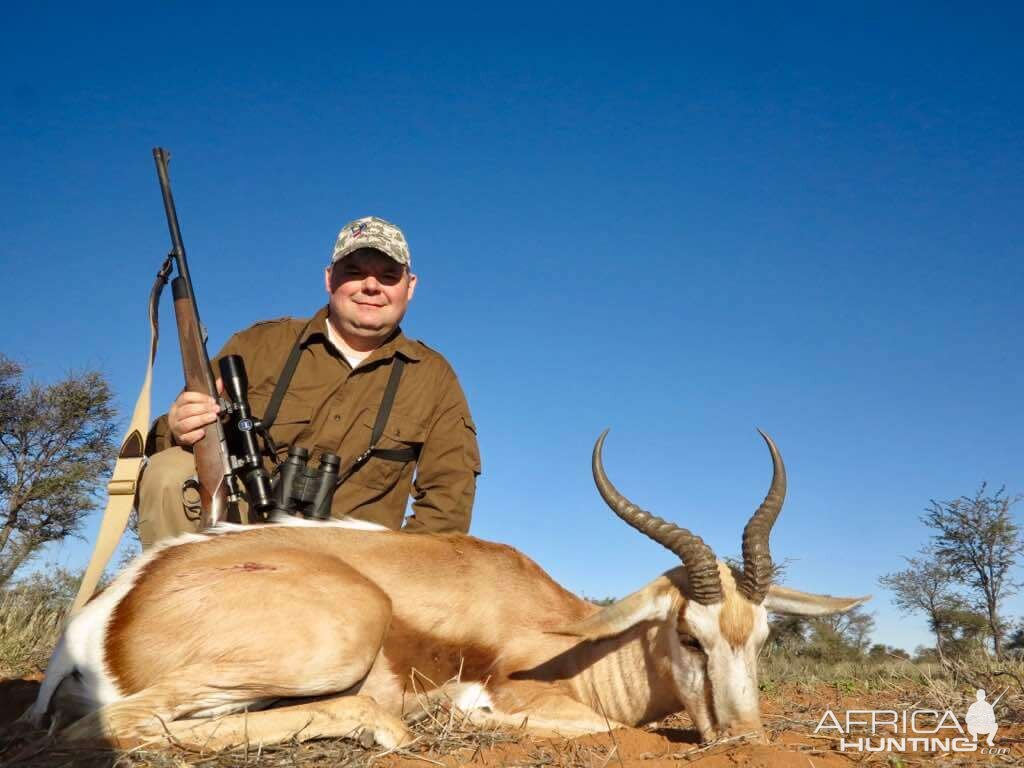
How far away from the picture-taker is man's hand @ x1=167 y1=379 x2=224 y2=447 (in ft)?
16.8

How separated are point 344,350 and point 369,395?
412 millimetres

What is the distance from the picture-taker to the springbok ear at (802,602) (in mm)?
4672

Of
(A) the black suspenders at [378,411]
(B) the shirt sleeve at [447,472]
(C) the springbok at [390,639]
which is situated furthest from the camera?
(B) the shirt sleeve at [447,472]

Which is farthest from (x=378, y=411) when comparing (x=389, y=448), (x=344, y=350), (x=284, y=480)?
(x=284, y=480)

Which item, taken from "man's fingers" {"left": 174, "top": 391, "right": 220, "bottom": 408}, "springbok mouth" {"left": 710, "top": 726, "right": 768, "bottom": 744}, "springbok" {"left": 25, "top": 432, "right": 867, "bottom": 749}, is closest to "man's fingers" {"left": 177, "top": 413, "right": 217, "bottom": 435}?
"man's fingers" {"left": 174, "top": 391, "right": 220, "bottom": 408}

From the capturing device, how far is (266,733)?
339 centimetres

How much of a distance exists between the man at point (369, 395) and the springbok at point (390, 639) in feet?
4.43

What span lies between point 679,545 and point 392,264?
10.3 ft

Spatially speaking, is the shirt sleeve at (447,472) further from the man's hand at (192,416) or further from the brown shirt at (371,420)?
the man's hand at (192,416)

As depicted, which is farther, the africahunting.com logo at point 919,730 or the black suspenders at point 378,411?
the black suspenders at point 378,411

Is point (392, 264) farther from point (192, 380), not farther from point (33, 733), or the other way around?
point (33, 733)

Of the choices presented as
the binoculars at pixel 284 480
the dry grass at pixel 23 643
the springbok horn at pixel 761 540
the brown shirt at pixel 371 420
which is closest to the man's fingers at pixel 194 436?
the binoculars at pixel 284 480

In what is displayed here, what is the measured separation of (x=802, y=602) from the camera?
15.4 ft

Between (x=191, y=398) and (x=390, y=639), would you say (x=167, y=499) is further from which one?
(x=390, y=639)
